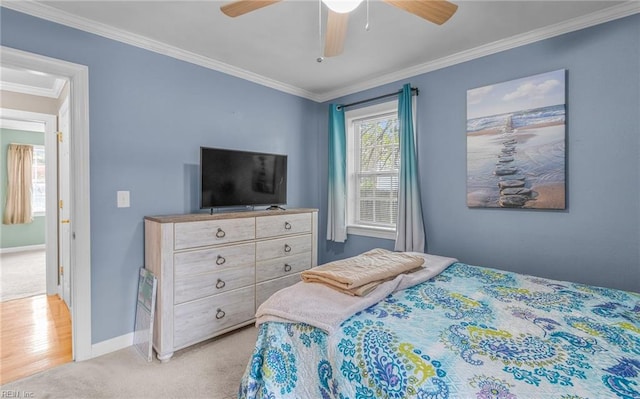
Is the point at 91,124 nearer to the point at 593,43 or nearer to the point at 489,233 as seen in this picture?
the point at 489,233

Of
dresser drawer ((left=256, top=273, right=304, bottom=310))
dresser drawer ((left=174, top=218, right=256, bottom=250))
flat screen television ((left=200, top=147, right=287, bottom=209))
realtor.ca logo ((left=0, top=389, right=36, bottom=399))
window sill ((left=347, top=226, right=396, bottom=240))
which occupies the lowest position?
realtor.ca logo ((left=0, top=389, right=36, bottom=399))

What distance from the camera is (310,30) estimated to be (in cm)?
235

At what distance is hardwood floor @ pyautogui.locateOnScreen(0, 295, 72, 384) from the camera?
7.03 ft

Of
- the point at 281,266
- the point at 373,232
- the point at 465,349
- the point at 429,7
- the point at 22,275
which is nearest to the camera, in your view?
the point at 465,349

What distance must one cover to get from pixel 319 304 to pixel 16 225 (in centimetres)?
745

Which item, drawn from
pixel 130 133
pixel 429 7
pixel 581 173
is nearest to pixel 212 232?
pixel 130 133

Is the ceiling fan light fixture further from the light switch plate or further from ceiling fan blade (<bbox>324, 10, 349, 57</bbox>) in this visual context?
the light switch plate

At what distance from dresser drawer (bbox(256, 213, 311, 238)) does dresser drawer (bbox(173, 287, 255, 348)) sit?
550mm

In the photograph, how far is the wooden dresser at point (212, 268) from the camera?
2.20 meters

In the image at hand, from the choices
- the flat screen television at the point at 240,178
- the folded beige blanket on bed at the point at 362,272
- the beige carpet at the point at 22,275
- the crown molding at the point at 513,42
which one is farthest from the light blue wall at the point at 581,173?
the beige carpet at the point at 22,275

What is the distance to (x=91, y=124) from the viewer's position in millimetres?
2254

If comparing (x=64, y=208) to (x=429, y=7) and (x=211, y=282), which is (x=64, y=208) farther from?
(x=429, y=7)

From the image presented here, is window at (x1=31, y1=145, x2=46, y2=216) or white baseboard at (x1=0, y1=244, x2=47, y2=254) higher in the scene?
window at (x1=31, y1=145, x2=46, y2=216)

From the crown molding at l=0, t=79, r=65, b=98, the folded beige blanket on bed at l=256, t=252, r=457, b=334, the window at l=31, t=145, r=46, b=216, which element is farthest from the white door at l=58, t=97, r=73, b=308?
the window at l=31, t=145, r=46, b=216
